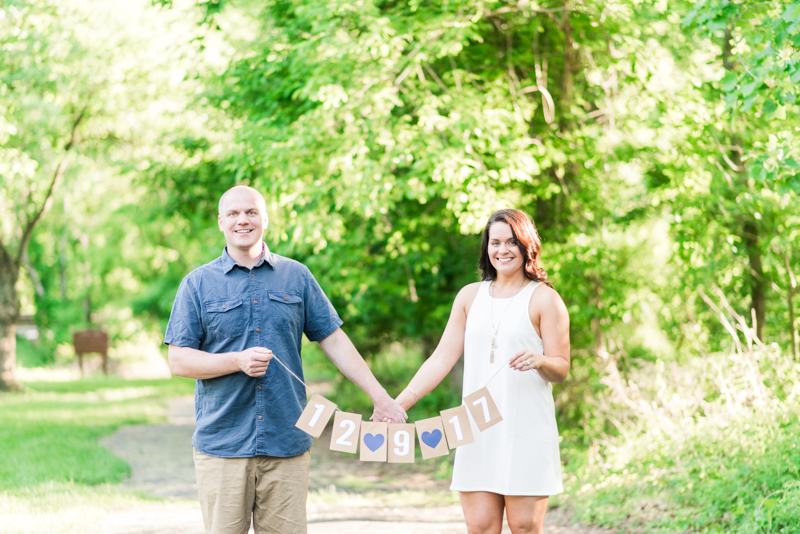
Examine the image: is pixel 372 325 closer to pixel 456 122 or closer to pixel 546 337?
pixel 456 122

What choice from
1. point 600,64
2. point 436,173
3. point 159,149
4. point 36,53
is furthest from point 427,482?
point 36,53

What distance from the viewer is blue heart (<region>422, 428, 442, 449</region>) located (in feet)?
11.6

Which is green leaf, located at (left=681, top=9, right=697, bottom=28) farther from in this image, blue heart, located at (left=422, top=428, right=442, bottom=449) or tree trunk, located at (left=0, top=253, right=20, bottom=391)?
tree trunk, located at (left=0, top=253, right=20, bottom=391)

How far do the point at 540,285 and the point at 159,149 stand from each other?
31.0 ft

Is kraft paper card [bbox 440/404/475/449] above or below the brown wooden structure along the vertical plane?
below

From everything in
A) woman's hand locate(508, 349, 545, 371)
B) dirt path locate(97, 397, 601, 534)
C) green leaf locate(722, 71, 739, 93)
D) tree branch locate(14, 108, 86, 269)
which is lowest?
dirt path locate(97, 397, 601, 534)

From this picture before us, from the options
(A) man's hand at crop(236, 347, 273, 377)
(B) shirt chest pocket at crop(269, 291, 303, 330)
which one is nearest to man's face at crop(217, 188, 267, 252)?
(B) shirt chest pocket at crop(269, 291, 303, 330)

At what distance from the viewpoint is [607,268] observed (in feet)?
25.3

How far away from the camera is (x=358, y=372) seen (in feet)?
11.5

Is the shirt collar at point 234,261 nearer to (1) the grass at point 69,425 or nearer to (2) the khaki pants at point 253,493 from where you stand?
(2) the khaki pants at point 253,493

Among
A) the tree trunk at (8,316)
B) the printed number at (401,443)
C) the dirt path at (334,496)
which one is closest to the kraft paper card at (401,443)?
the printed number at (401,443)

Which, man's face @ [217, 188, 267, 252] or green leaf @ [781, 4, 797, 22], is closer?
man's face @ [217, 188, 267, 252]

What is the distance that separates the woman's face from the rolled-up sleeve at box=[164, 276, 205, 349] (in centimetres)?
140

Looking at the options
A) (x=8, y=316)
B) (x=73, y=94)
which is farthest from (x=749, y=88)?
(x=8, y=316)
